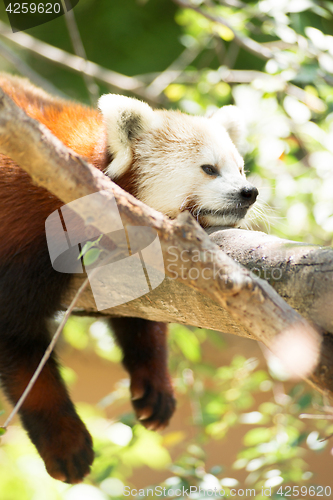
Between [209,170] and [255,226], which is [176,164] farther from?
[255,226]

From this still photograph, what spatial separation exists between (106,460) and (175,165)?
1.71 meters

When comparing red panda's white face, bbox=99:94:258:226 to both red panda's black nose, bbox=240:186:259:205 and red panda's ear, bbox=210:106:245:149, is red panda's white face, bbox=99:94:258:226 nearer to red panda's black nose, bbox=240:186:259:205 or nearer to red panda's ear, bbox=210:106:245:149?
red panda's black nose, bbox=240:186:259:205

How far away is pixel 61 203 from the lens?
1812 mm

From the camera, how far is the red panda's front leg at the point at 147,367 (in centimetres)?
250

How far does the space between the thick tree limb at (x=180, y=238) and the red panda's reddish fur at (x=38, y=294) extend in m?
0.82

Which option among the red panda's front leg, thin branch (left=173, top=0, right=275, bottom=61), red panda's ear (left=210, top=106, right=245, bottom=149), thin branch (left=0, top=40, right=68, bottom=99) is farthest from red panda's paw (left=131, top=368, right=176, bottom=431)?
thin branch (left=0, top=40, right=68, bottom=99)

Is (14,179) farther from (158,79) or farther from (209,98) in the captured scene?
(158,79)

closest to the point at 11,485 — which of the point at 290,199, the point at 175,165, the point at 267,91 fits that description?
the point at 175,165

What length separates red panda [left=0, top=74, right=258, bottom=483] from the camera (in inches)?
72.3

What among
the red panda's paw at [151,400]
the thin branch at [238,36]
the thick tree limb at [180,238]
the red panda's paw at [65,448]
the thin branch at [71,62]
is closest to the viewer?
the thick tree limb at [180,238]

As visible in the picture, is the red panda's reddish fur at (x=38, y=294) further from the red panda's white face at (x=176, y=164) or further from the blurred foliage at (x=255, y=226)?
the blurred foliage at (x=255, y=226)

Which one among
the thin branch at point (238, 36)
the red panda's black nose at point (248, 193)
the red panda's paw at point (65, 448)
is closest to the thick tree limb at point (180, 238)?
the red panda's black nose at point (248, 193)

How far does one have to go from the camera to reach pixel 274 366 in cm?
327

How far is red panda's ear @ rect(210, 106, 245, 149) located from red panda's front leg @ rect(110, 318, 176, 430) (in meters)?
1.22
